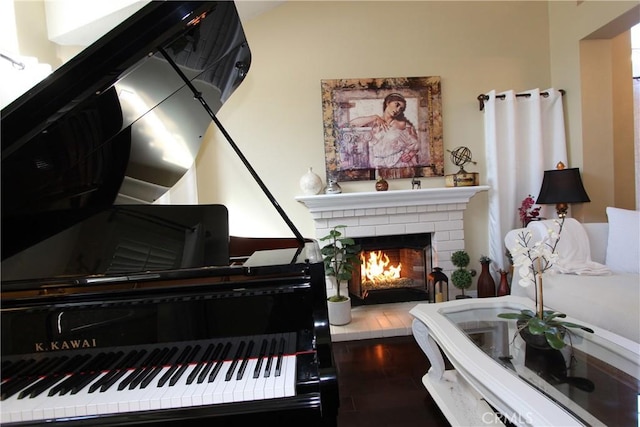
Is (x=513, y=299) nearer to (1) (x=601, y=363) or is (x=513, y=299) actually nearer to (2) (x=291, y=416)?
(1) (x=601, y=363)

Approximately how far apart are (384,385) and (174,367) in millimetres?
1456

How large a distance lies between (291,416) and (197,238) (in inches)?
32.9

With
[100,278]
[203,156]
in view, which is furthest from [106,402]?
[203,156]

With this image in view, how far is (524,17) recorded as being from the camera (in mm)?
3176

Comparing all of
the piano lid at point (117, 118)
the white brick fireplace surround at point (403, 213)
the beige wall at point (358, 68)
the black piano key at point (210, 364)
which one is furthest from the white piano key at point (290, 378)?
the beige wall at point (358, 68)

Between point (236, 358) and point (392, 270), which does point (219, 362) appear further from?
point (392, 270)

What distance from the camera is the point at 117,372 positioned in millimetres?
935

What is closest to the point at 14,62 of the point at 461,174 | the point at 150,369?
the point at 150,369

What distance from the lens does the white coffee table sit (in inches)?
42.2

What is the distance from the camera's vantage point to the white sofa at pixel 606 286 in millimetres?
1860

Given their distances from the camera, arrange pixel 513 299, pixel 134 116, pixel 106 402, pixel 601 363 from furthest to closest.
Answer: pixel 513 299
pixel 601 363
pixel 134 116
pixel 106 402

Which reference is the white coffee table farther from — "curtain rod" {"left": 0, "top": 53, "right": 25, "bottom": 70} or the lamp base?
"curtain rod" {"left": 0, "top": 53, "right": 25, "bottom": 70}

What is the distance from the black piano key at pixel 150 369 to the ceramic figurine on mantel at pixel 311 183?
208 cm

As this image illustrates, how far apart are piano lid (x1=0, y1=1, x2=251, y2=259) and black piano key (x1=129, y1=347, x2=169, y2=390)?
669 millimetres
